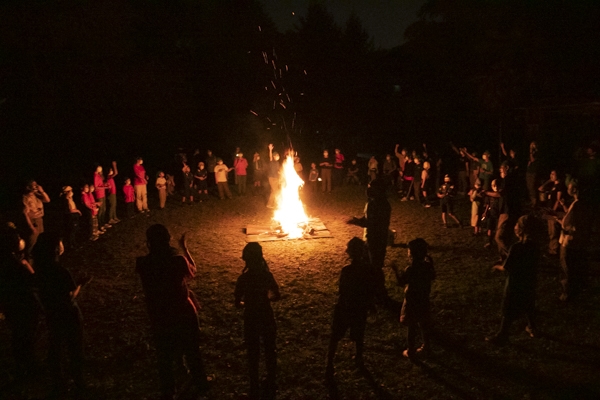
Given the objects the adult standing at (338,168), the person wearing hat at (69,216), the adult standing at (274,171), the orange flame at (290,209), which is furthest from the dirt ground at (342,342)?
the adult standing at (338,168)

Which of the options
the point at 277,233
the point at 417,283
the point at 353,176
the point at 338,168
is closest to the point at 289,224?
the point at 277,233

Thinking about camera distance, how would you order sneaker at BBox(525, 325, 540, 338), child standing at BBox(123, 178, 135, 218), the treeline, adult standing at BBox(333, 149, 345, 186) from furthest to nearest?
adult standing at BBox(333, 149, 345, 186) < the treeline < child standing at BBox(123, 178, 135, 218) < sneaker at BBox(525, 325, 540, 338)

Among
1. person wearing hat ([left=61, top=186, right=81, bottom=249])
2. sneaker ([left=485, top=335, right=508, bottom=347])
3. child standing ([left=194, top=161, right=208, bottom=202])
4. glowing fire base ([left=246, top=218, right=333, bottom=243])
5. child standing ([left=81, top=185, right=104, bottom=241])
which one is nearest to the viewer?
sneaker ([left=485, top=335, right=508, bottom=347])

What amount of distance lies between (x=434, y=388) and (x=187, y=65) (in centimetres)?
2711

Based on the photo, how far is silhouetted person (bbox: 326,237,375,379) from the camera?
589 centimetres

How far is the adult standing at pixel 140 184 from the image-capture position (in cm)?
1612

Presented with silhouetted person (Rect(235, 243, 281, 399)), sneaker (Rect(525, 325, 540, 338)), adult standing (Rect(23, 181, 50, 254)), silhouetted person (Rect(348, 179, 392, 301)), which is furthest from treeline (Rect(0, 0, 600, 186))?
silhouetted person (Rect(235, 243, 281, 399))

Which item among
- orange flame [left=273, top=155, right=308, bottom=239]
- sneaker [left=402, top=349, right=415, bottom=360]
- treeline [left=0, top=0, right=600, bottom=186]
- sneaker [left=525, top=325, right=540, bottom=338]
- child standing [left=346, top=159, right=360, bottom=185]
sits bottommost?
sneaker [left=402, top=349, right=415, bottom=360]

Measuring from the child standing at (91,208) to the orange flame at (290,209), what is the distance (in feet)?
15.9

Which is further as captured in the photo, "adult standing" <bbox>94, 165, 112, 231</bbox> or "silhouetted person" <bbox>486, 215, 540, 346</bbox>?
"adult standing" <bbox>94, 165, 112, 231</bbox>

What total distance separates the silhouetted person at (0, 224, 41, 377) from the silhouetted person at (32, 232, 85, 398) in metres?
0.64

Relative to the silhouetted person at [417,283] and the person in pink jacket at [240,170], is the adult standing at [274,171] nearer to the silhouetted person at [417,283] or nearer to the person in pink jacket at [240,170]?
the person in pink jacket at [240,170]

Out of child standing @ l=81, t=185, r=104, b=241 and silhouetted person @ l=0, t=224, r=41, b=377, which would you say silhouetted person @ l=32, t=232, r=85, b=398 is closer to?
silhouetted person @ l=0, t=224, r=41, b=377

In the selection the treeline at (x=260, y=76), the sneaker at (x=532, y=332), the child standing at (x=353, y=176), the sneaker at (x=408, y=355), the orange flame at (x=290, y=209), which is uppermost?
the treeline at (x=260, y=76)
